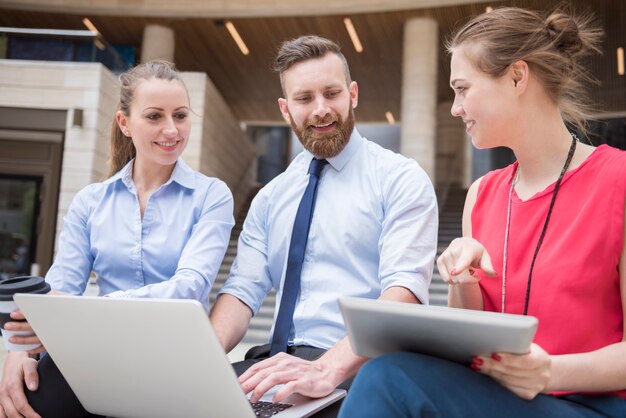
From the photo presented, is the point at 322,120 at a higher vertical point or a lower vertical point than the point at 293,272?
higher

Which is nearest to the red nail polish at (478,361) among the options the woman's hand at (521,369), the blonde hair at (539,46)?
the woman's hand at (521,369)

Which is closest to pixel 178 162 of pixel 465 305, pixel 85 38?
pixel 465 305

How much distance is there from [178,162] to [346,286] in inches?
28.5

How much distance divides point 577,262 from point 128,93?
149cm

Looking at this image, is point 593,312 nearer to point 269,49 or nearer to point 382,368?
point 382,368

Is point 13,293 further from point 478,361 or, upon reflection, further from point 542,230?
point 542,230

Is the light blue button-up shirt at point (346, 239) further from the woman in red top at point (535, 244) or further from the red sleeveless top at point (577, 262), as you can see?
the red sleeveless top at point (577, 262)

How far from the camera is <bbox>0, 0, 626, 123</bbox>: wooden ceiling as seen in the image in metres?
10.8

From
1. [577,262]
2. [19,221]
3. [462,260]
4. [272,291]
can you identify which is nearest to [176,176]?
[462,260]

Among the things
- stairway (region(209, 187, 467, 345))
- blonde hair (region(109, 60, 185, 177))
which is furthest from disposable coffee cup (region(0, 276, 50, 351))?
stairway (region(209, 187, 467, 345))

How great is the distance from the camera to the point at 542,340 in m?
1.32

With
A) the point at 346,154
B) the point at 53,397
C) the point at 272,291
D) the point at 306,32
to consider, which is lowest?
the point at 272,291

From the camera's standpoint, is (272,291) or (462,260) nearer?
(462,260)

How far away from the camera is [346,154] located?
2.05m
